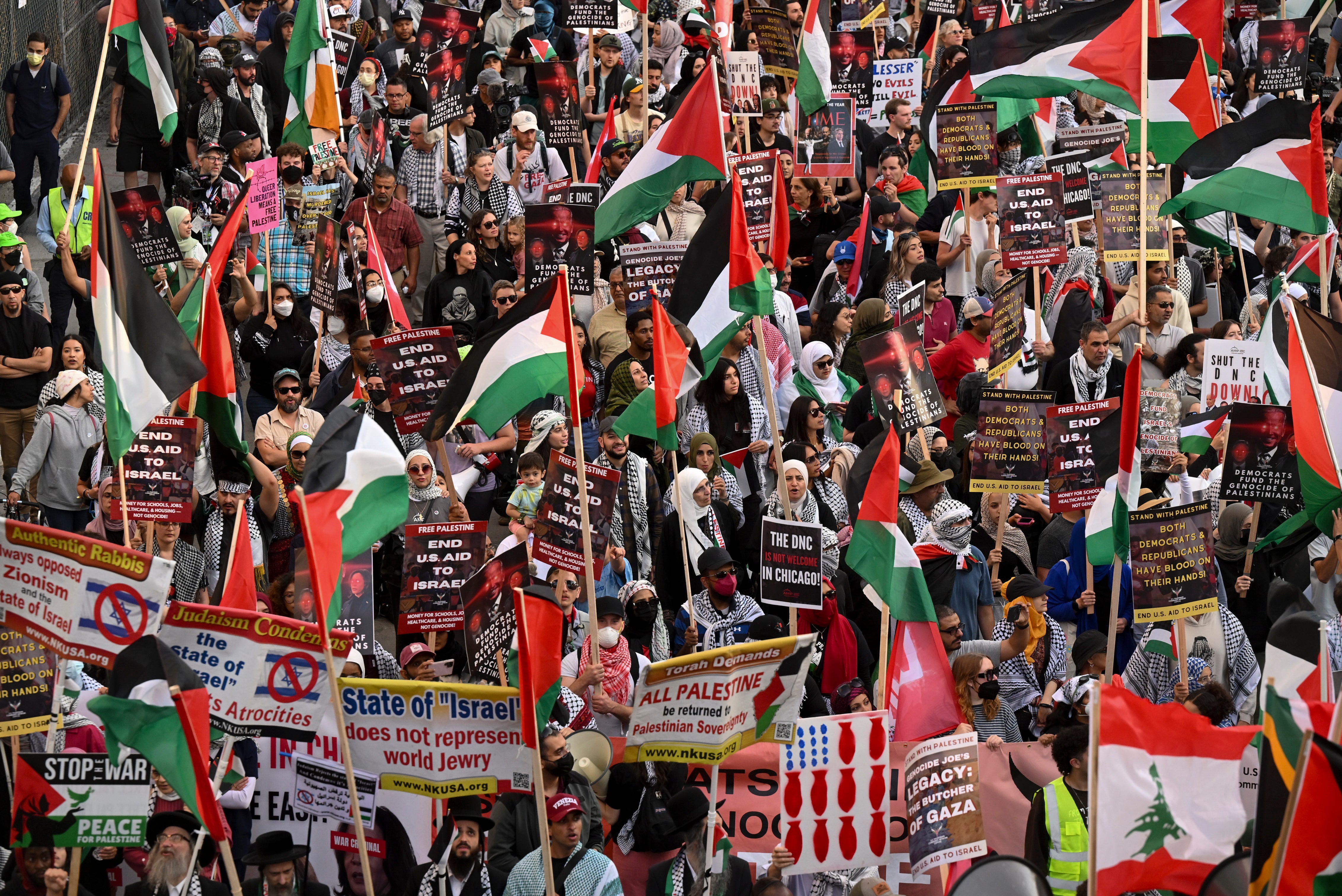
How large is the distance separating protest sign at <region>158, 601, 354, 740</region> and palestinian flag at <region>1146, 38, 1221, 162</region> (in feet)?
23.4

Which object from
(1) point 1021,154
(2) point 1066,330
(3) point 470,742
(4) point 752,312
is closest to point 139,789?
(3) point 470,742

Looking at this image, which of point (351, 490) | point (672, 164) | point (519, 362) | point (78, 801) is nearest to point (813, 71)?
point (672, 164)

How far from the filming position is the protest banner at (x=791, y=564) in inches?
409

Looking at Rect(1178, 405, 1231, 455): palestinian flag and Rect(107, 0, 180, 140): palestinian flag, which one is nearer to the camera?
Rect(1178, 405, 1231, 455): palestinian flag

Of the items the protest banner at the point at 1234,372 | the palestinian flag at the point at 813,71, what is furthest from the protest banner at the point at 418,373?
the palestinian flag at the point at 813,71

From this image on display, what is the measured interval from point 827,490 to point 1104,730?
5.08m

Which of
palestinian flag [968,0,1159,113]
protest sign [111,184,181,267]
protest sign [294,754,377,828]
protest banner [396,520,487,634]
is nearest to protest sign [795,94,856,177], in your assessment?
palestinian flag [968,0,1159,113]

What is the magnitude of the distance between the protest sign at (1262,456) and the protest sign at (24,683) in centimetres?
675

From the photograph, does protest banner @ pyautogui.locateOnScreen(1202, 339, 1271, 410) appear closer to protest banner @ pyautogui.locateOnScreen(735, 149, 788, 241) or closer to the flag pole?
protest banner @ pyautogui.locateOnScreen(735, 149, 788, 241)

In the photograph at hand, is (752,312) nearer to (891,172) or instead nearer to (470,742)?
(470,742)

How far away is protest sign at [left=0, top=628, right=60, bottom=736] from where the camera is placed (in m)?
8.70

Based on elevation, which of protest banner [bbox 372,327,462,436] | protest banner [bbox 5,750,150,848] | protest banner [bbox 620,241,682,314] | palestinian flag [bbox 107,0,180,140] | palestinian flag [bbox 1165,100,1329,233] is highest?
palestinian flag [bbox 107,0,180,140]

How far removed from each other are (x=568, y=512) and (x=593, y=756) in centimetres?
147

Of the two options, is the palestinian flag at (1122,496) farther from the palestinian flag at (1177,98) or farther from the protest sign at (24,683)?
the protest sign at (24,683)
